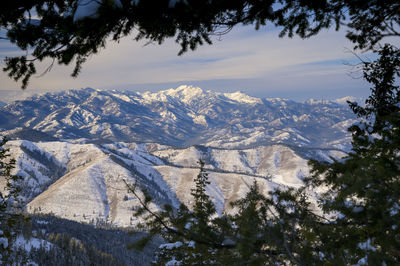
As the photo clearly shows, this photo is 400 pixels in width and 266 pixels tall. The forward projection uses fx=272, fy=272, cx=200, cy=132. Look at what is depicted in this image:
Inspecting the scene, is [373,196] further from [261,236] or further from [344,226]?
[261,236]

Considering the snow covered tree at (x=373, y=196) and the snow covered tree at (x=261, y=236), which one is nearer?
the snow covered tree at (x=373, y=196)

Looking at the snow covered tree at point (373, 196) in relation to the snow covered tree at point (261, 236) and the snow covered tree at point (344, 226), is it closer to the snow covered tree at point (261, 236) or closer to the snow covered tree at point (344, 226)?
the snow covered tree at point (344, 226)

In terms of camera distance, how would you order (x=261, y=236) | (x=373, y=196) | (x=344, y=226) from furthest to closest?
(x=344, y=226), (x=261, y=236), (x=373, y=196)

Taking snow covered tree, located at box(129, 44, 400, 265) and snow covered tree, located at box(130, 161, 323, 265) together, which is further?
snow covered tree, located at box(130, 161, 323, 265)

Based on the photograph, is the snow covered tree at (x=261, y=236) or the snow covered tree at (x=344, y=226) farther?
the snow covered tree at (x=261, y=236)

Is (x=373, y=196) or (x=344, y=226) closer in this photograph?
(x=373, y=196)

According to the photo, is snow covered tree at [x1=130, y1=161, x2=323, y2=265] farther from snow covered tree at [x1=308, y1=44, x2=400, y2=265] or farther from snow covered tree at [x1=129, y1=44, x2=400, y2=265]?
snow covered tree at [x1=308, y1=44, x2=400, y2=265]

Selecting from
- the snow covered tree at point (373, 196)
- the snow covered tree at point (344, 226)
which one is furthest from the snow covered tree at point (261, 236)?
the snow covered tree at point (373, 196)

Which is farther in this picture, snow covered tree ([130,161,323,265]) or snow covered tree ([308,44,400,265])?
snow covered tree ([130,161,323,265])

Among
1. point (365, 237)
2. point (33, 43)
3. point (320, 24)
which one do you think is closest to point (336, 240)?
point (365, 237)

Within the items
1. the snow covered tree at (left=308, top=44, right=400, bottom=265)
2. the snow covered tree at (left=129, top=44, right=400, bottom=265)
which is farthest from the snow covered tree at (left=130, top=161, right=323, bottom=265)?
the snow covered tree at (left=308, top=44, right=400, bottom=265)

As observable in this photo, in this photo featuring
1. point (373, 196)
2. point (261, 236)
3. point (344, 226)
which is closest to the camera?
point (373, 196)

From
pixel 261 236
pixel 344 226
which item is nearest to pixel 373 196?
pixel 344 226

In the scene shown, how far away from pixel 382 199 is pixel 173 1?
5.16m
